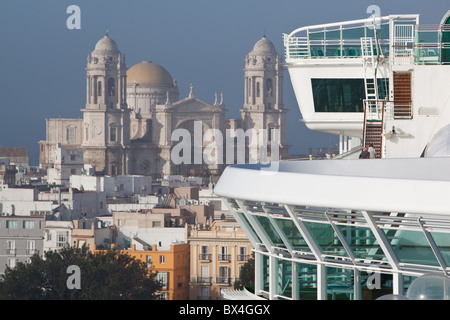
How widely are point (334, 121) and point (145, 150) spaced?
9632cm

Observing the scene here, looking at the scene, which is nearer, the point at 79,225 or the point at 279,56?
the point at 79,225

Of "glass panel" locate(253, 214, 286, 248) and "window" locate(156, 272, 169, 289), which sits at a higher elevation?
"glass panel" locate(253, 214, 286, 248)

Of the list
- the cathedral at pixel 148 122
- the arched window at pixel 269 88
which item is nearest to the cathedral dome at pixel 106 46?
the cathedral at pixel 148 122

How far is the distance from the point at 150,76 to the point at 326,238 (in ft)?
402

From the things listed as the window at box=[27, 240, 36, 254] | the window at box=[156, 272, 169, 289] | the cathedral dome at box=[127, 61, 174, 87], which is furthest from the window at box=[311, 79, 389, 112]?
the cathedral dome at box=[127, 61, 174, 87]

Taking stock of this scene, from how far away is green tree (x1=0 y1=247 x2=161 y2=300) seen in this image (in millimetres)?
44562

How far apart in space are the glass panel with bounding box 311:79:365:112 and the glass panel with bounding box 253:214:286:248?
32.3 feet

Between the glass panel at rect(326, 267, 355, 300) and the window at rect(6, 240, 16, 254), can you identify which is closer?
the glass panel at rect(326, 267, 355, 300)

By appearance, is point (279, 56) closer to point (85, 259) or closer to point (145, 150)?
point (145, 150)

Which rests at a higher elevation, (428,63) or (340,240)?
(428,63)

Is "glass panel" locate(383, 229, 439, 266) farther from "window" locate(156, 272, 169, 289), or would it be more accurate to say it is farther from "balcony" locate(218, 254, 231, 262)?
"balcony" locate(218, 254, 231, 262)

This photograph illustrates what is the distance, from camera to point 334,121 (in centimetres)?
2005

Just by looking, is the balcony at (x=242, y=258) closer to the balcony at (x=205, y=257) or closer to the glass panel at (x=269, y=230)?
the balcony at (x=205, y=257)
